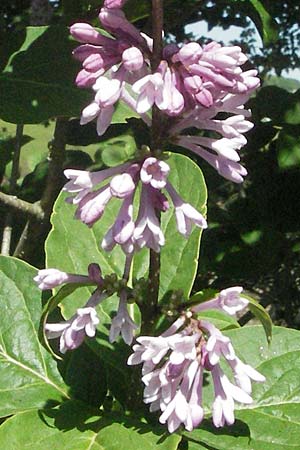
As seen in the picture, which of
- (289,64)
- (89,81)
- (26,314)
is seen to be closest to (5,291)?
(26,314)

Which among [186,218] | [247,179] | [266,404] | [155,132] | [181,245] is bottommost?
[247,179]

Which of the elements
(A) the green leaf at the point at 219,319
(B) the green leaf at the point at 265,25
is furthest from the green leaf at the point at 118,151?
(A) the green leaf at the point at 219,319

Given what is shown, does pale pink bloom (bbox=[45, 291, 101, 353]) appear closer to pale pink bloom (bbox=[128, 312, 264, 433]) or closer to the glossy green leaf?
pale pink bloom (bbox=[128, 312, 264, 433])

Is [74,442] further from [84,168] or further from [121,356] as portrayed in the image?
[84,168]

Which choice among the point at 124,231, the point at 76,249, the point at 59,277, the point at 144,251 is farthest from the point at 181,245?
the point at 124,231

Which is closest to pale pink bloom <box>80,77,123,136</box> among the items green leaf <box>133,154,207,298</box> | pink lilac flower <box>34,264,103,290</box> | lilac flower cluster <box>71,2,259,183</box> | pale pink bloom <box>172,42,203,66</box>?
lilac flower cluster <box>71,2,259,183</box>

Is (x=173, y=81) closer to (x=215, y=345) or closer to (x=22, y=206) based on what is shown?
(x=215, y=345)

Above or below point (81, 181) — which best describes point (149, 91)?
above
